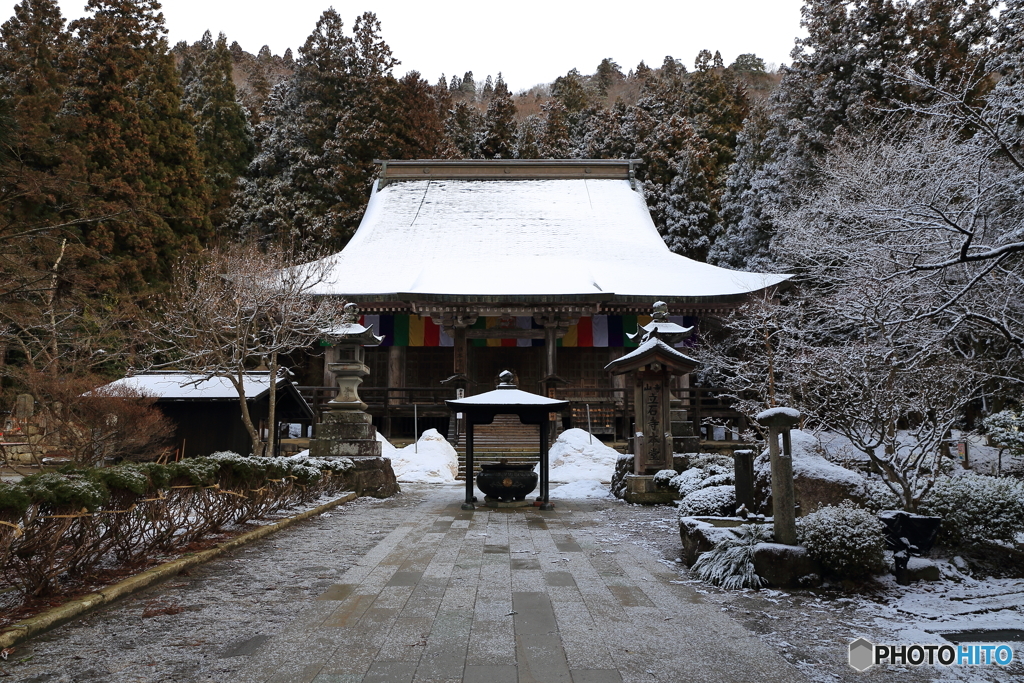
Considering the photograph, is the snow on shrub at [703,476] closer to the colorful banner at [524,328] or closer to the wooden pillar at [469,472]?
the wooden pillar at [469,472]

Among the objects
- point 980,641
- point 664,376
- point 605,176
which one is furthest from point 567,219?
point 980,641

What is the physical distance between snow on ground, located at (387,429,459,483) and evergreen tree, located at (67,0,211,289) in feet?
34.9

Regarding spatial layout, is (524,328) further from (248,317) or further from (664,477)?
(664,477)

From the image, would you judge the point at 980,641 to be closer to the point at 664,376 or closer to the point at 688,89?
the point at 664,376

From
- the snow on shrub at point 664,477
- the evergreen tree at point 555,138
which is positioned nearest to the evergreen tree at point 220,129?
the evergreen tree at point 555,138

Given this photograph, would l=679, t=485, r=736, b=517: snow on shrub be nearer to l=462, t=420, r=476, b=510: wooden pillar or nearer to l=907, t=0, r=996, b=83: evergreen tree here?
l=462, t=420, r=476, b=510: wooden pillar

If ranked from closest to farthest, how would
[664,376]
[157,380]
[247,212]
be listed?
[664,376]
[157,380]
[247,212]

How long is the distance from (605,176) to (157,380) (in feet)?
65.0

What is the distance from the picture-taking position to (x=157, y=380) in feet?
50.2

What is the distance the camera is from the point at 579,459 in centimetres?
1612

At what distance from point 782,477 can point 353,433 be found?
8498 millimetres

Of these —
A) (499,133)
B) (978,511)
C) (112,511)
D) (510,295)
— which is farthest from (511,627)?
(499,133)

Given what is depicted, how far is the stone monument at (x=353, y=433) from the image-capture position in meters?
12.1

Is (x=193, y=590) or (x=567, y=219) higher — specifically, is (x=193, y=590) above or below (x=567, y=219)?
below
